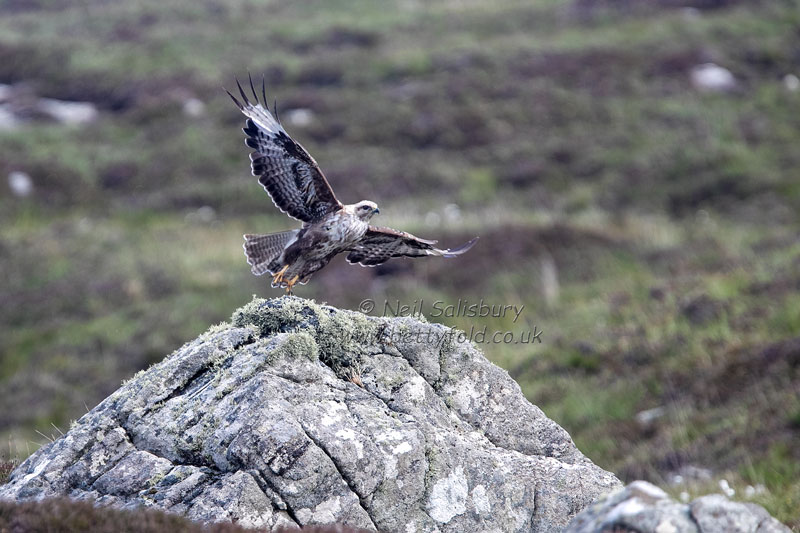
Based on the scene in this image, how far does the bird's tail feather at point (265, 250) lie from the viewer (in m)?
8.52

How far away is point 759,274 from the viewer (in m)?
17.0

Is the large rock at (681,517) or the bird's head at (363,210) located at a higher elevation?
the large rock at (681,517)

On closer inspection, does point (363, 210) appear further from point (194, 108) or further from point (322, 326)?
point (194, 108)

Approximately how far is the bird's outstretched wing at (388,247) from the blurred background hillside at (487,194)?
10.8 ft

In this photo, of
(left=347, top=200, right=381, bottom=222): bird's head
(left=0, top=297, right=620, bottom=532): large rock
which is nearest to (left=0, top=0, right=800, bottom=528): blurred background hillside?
(left=0, top=297, right=620, bottom=532): large rock

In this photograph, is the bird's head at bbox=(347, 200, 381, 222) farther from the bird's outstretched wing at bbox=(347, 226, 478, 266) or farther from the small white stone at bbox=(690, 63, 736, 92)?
the small white stone at bbox=(690, 63, 736, 92)

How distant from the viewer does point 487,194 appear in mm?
27750

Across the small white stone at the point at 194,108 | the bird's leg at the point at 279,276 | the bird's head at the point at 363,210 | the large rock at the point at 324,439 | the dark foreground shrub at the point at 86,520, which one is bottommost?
the small white stone at the point at 194,108

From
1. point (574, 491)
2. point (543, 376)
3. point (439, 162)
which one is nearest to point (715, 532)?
point (574, 491)

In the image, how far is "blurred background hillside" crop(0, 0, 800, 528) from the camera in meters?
14.4

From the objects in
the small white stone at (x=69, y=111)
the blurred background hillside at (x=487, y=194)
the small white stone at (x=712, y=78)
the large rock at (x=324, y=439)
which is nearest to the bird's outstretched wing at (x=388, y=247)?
the large rock at (x=324, y=439)

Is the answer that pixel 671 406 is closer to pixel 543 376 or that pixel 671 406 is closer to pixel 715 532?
pixel 543 376

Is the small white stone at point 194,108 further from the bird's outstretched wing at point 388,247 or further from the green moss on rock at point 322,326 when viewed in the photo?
the green moss on rock at point 322,326

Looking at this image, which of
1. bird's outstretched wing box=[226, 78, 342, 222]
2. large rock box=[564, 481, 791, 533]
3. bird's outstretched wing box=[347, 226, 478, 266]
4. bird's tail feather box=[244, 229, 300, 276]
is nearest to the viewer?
large rock box=[564, 481, 791, 533]
